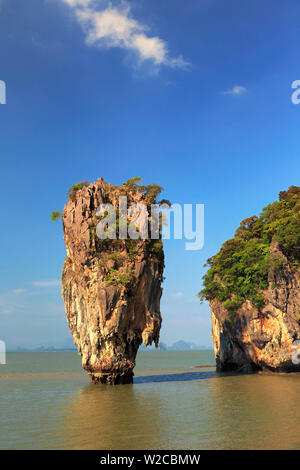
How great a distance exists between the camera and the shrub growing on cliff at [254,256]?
3778 centimetres

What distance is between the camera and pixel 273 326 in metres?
37.3

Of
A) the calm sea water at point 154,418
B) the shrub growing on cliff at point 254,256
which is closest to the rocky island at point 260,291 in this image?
the shrub growing on cliff at point 254,256

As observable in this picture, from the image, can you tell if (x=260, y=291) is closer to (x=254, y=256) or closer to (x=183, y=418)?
(x=254, y=256)

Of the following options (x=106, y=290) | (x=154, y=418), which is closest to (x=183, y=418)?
(x=154, y=418)

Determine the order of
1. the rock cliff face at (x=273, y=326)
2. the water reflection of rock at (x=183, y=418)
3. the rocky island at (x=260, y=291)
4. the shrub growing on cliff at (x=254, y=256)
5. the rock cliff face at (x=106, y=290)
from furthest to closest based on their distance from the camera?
the shrub growing on cliff at (x=254, y=256) → the rocky island at (x=260, y=291) → the rock cliff face at (x=273, y=326) → the rock cliff face at (x=106, y=290) → the water reflection of rock at (x=183, y=418)

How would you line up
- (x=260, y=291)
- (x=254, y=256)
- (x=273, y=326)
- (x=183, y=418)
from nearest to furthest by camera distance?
(x=183, y=418)
(x=273, y=326)
(x=260, y=291)
(x=254, y=256)

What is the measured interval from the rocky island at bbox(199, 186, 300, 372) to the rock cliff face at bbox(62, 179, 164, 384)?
446 inches

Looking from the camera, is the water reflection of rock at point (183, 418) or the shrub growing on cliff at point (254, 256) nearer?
the water reflection of rock at point (183, 418)

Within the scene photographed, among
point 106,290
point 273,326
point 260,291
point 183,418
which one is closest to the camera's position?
point 183,418

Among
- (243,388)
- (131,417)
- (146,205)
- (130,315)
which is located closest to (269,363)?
(243,388)

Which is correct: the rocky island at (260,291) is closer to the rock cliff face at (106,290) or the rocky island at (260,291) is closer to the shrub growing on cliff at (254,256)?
the shrub growing on cliff at (254,256)

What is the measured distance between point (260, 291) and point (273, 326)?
3.61m

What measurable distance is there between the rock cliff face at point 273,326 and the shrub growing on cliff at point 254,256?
87 centimetres

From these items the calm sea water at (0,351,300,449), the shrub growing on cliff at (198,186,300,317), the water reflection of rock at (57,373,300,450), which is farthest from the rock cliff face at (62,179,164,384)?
the shrub growing on cliff at (198,186,300,317)
